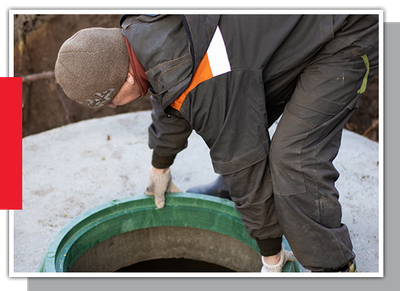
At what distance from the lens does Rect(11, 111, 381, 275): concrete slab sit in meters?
1.87

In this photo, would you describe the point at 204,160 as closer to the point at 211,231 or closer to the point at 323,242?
the point at 211,231

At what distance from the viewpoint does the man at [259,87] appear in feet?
3.76

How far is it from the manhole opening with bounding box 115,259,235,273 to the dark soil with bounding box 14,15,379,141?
93.3 inches

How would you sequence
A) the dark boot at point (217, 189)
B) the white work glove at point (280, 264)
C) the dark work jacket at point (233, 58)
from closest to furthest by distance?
the dark work jacket at point (233, 58), the white work glove at point (280, 264), the dark boot at point (217, 189)

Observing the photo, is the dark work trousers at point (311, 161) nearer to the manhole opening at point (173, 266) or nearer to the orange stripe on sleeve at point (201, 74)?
the orange stripe on sleeve at point (201, 74)

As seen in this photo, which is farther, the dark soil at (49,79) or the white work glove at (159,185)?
the dark soil at (49,79)

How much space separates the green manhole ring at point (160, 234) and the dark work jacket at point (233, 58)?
680 millimetres

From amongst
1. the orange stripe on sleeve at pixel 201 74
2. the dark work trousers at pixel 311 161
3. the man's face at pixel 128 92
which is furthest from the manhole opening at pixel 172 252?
the orange stripe on sleeve at pixel 201 74

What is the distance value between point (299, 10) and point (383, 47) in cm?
28

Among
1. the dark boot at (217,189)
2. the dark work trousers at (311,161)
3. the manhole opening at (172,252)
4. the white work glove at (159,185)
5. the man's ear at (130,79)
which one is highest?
the man's ear at (130,79)

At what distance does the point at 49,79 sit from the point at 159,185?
2.98 m

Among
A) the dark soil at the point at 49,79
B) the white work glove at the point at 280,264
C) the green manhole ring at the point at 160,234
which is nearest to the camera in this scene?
the white work glove at the point at 280,264

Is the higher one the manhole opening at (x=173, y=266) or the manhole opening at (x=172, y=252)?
the manhole opening at (x=172, y=252)
